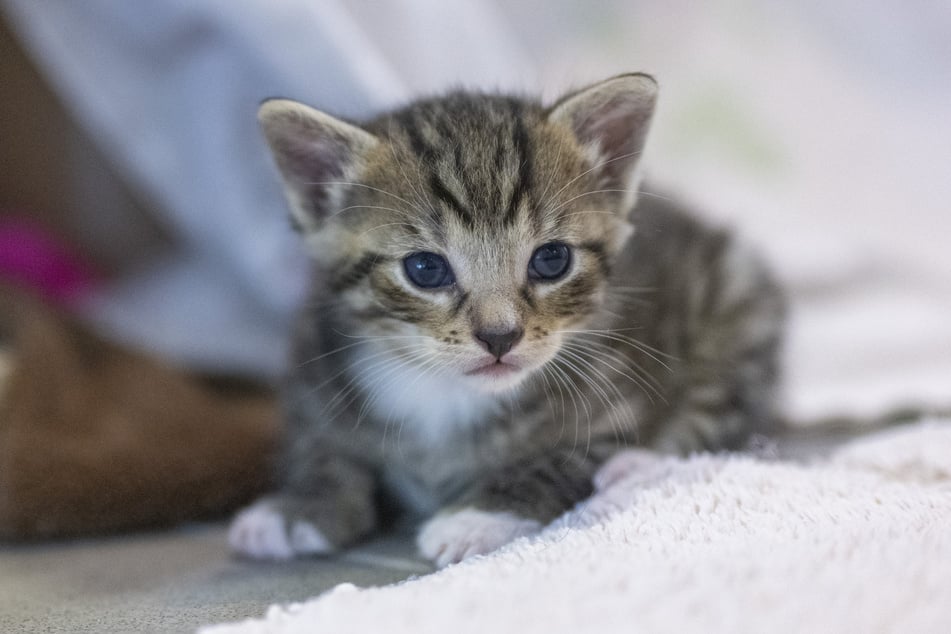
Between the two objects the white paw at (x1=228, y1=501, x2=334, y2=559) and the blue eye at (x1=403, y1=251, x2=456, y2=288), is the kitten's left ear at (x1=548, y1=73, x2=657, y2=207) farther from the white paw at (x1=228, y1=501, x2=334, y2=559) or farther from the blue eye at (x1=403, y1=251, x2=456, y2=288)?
the white paw at (x1=228, y1=501, x2=334, y2=559)

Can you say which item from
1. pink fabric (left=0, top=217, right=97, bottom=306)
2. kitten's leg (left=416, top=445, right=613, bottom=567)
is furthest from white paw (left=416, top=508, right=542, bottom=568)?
pink fabric (left=0, top=217, right=97, bottom=306)

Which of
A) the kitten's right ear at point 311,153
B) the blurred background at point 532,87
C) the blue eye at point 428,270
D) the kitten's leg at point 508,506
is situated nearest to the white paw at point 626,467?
the kitten's leg at point 508,506

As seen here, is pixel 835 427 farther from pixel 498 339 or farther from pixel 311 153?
pixel 311 153

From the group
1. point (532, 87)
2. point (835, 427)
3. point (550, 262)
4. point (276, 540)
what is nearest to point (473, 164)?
point (550, 262)

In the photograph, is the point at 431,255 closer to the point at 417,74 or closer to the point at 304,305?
the point at 304,305

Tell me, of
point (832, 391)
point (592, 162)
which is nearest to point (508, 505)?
point (592, 162)

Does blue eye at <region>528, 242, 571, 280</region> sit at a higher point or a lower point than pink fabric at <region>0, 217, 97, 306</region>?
higher
